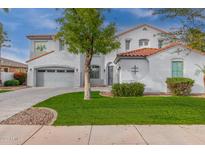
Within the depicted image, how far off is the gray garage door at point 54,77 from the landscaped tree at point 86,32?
41.8ft

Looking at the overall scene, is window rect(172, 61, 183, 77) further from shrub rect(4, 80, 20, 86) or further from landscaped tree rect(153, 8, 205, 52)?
shrub rect(4, 80, 20, 86)

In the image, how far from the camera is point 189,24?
32.3 ft

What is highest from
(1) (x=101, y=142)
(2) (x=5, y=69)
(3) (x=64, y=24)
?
(3) (x=64, y=24)

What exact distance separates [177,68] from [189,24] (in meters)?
8.51

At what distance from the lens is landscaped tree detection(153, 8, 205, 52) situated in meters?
9.16

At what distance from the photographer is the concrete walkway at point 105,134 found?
6.11 metres

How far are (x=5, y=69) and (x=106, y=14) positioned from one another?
2302 centimetres

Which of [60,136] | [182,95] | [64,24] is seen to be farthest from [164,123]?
[182,95]

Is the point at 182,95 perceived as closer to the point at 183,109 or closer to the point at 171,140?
the point at 183,109

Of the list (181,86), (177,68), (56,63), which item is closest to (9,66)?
(56,63)

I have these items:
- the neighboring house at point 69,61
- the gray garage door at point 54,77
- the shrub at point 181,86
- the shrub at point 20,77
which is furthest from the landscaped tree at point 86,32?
the shrub at point 20,77

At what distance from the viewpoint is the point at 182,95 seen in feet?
55.3

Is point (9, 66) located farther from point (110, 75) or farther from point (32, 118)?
point (32, 118)
